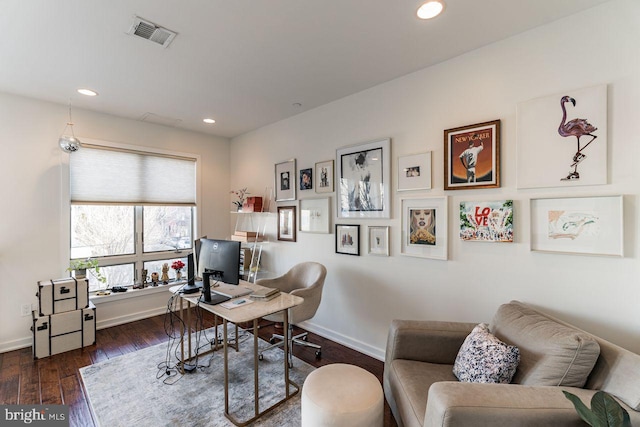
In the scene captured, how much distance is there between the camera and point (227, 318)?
1921 millimetres

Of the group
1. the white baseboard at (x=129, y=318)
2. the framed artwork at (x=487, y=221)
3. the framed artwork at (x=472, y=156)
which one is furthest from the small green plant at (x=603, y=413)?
the white baseboard at (x=129, y=318)

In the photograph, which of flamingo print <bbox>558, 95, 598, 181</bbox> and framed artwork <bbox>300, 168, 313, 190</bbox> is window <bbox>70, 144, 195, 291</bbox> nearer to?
framed artwork <bbox>300, 168, 313, 190</bbox>

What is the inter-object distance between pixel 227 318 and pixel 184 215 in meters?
2.95

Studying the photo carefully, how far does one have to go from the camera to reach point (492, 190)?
2137 mm

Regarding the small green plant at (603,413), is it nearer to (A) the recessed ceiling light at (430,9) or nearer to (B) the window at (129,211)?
(A) the recessed ceiling light at (430,9)

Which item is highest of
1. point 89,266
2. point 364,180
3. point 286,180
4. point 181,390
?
point 286,180

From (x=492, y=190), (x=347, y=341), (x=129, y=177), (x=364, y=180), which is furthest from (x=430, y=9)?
(x=129, y=177)

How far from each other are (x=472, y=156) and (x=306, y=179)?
189 cm

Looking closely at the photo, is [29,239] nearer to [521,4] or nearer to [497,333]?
[497,333]

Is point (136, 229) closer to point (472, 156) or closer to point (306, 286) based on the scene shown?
point (306, 286)

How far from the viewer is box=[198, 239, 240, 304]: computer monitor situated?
2.18 m

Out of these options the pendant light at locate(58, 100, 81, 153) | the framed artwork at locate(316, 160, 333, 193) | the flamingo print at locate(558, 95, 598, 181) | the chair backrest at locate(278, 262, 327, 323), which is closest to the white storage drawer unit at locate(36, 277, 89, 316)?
the pendant light at locate(58, 100, 81, 153)

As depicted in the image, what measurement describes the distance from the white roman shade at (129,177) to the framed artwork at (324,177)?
221 centimetres
